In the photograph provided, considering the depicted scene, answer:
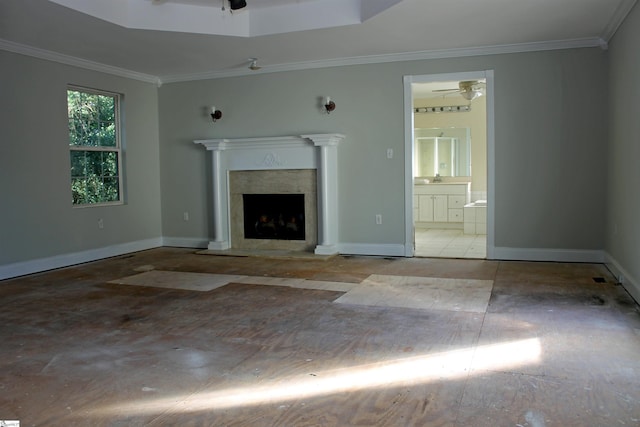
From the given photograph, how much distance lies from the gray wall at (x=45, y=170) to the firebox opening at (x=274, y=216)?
160 cm

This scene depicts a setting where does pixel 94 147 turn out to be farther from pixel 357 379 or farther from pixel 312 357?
pixel 357 379

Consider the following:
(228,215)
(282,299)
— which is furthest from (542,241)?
(228,215)

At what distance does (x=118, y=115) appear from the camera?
23.1ft

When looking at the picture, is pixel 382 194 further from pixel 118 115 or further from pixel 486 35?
pixel 118 115

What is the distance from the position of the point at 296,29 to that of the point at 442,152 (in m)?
5.33

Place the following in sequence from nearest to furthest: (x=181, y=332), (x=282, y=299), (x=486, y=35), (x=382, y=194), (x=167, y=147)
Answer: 1. (x=181, y=332)
2. (x=282, y=299)
3. (x=486, y=35)
4. (x=382, y=194)
5. (x=167, y=147)

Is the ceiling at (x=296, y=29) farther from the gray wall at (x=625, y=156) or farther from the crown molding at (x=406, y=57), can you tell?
the gray wall at (x=625, y=156)

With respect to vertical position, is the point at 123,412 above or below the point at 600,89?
below

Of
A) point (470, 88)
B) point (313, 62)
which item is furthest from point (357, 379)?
point (470, 88)

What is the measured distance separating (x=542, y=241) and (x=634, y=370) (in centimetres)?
344

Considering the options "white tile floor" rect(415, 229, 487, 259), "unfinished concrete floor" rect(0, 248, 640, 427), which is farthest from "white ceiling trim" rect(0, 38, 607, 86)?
"unfinished concrete floor" rect(0, 248, 640, 427)

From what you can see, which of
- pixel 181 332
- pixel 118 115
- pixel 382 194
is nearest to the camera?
pixel 181 332

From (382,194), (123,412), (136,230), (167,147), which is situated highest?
(167,147)

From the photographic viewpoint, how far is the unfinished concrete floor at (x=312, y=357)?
7.61 feet
